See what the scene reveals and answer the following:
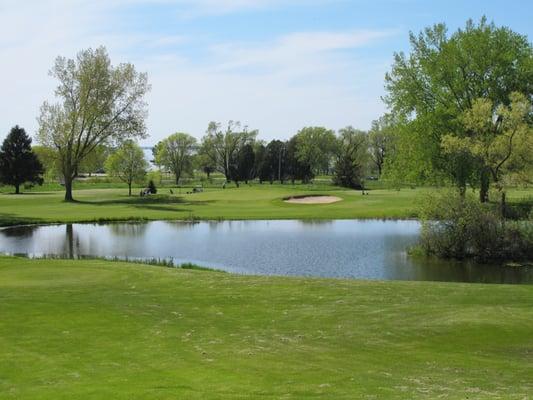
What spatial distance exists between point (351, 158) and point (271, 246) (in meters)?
76.5

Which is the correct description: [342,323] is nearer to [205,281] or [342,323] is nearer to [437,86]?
[205,281]

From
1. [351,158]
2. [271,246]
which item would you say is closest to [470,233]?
[271,246]

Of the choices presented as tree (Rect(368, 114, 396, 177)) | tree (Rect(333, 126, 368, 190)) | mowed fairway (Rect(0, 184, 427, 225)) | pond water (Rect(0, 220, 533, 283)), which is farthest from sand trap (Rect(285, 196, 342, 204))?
tree (Rect(368, 114, 396, 177))

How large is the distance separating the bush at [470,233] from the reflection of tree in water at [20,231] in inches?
1084

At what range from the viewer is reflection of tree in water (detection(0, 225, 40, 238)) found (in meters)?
44.4

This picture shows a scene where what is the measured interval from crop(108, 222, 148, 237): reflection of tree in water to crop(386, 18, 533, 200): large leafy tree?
23303 mm

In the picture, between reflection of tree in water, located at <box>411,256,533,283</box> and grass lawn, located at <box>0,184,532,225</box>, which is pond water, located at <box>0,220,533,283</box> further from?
grass lawn, located at <box>0,184,532,225</box>

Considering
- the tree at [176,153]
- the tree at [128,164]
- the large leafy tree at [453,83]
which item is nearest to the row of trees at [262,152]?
the tree at [176,153]

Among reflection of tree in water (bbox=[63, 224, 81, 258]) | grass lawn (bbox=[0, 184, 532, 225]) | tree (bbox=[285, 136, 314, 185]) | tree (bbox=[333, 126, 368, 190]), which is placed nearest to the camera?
reflection of tree in water (bbox=[63, 224, 81, 258])

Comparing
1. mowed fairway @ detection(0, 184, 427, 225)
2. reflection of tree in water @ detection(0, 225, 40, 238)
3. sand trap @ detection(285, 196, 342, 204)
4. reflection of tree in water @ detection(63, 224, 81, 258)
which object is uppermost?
sand trap @ detection(285, 196, 342, 204)

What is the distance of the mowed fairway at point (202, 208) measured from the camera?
2219 inches

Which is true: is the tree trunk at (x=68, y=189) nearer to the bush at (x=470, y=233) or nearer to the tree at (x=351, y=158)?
the tree at (x=351, y=158)

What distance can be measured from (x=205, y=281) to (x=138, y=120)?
6158cm

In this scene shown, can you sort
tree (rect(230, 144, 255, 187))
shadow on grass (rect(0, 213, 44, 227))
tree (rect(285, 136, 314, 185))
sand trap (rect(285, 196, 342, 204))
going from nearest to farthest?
shadow on grass (rect(0, 213, 44, 227))
sand trap (rect(285, 196, 342, 204))
tree (rect(230, 144, 255, 187))
tree (rect(285, 136, 314, 185))
